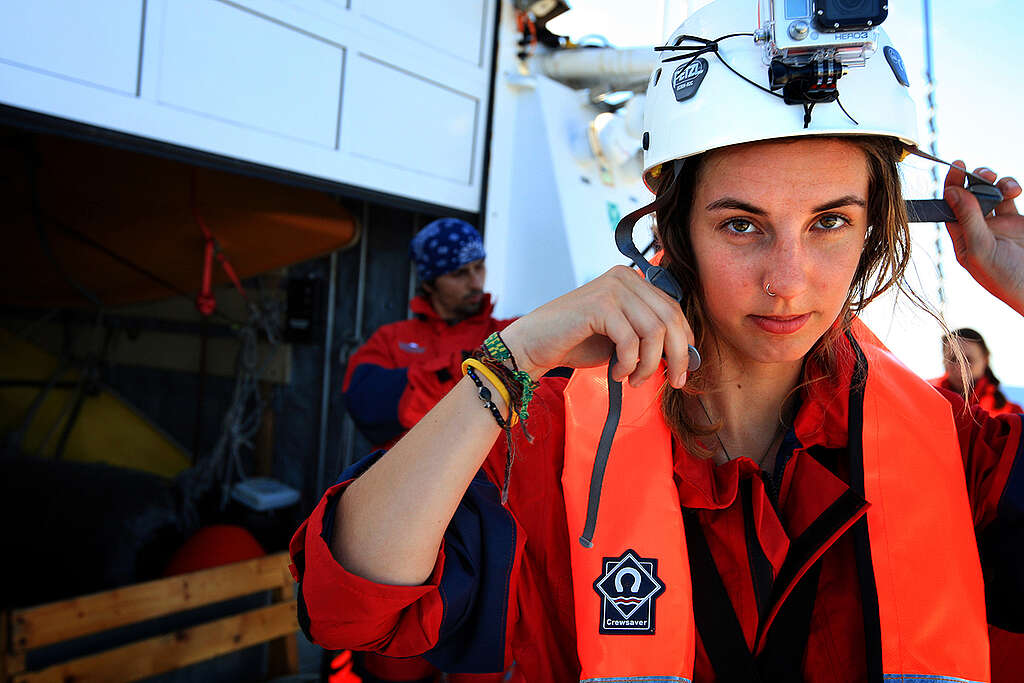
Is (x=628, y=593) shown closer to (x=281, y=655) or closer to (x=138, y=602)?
→ (x=138, y=602)

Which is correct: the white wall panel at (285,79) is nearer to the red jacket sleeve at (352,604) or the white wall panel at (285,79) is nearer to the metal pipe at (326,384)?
the metal pipe at (326,384)

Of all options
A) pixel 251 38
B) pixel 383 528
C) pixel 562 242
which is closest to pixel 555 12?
pixel 562 242

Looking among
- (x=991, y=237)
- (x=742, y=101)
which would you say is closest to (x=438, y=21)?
(x=742, y=101)

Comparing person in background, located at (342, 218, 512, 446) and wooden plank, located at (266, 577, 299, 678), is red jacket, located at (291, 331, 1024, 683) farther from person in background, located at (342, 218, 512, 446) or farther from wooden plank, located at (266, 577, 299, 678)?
wooden plank, located at (266, 577, 299, 678)

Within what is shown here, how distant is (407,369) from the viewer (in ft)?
9.46

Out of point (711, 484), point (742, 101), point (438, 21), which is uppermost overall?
point (438, 21)

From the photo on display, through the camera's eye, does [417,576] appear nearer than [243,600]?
Yes

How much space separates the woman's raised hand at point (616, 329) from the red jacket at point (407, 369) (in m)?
1.71

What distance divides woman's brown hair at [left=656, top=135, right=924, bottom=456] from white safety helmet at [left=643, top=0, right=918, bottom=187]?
0.15ft

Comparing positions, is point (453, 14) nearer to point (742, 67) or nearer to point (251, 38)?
point (251, 38)

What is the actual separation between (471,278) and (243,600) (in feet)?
6.00

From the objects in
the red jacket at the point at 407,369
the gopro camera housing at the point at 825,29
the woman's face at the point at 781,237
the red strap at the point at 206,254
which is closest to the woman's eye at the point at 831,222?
the woman's face at the point at 781,237

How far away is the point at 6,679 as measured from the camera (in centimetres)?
228

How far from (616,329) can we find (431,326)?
7.98ft
